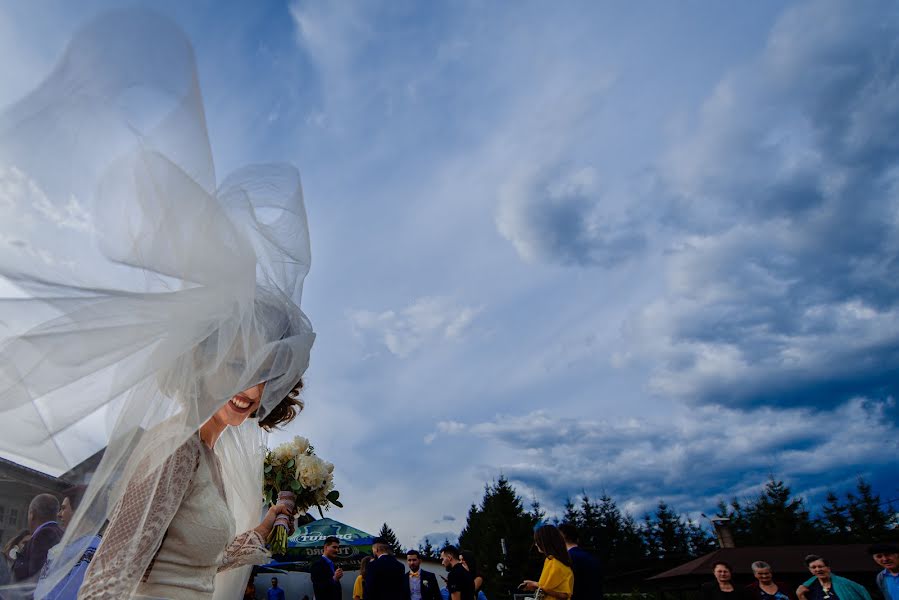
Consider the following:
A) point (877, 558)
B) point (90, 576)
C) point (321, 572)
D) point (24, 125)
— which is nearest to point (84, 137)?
point (24, 125)

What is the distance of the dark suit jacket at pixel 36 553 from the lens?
4.16 ft

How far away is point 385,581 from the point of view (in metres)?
6.92

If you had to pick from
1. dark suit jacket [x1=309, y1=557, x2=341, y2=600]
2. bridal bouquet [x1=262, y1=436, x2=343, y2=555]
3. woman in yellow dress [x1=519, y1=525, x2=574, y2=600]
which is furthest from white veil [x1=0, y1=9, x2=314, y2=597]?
dark suit jacket [x1=309, y1=557, x2=341, y2=600]

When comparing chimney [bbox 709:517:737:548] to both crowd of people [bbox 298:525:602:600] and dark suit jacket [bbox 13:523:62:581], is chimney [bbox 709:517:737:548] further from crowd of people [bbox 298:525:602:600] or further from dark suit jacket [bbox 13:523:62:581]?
dark suit jacket [bbox 13:523:62:581]

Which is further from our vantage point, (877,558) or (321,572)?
(321,572)

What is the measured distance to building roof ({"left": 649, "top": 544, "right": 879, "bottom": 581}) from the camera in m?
13.8

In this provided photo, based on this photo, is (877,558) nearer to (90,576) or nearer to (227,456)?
(227,456)

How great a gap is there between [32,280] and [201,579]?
1.09 m

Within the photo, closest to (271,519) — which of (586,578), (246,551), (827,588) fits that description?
(246,551)

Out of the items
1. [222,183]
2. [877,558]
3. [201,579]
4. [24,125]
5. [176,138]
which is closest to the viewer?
[24,125]

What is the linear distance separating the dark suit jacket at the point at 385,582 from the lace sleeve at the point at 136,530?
6.16 m

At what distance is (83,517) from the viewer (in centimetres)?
140

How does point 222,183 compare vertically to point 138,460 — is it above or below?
above

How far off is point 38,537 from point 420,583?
8.70 metres
